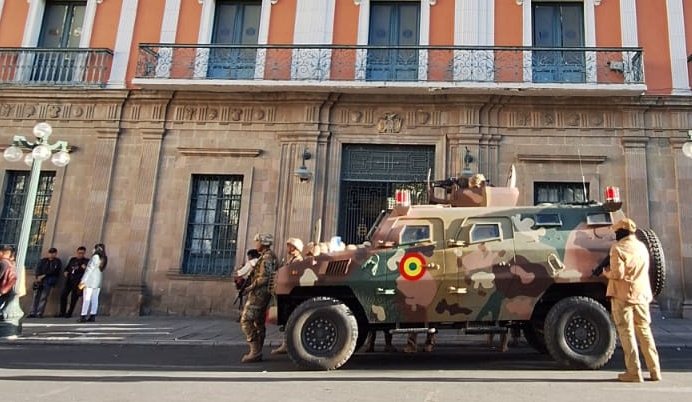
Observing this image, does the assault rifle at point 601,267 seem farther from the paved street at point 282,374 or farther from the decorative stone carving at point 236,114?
the decorative stone carving at point 236,114

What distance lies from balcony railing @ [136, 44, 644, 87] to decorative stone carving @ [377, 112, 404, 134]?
3.11 feet

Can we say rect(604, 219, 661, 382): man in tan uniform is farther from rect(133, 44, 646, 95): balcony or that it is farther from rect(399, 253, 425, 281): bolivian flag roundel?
rect(133, 44, 646, 95): balcony

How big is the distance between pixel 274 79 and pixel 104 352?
7655mm

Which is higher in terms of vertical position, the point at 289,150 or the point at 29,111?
the point at 29,111

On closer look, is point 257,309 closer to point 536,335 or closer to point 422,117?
point 536,335

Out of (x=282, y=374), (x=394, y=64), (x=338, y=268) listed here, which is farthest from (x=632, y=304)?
(x=394, y=64)

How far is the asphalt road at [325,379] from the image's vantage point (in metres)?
5.01

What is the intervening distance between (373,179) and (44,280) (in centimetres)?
846

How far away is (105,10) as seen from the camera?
47.3 ft

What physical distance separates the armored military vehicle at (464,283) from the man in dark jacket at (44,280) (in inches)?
328

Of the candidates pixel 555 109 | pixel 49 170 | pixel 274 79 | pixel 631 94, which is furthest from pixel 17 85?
pixel 631 94

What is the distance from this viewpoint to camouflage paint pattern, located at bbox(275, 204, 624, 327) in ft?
21.6

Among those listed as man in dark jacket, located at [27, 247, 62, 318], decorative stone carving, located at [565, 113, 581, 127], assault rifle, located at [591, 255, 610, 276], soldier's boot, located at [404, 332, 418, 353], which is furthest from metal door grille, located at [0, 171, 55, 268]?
decorative stone carving, located at [565, 113, 581, 127]

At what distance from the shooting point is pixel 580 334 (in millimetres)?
6359
